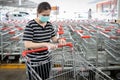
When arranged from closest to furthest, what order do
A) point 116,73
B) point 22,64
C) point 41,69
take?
point 41,69
point 116,73
point 22,64

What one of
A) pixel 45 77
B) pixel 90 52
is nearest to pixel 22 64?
pixel 90 52

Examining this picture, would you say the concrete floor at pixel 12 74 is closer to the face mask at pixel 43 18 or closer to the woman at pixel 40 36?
the woman at pixel 40 36

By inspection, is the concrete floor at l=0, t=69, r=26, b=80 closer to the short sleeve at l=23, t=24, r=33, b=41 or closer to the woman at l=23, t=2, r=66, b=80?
the woman at l=23, t=2, r=66, b=80

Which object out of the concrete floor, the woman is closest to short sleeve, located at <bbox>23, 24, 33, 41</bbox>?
the woman

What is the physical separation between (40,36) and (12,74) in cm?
323

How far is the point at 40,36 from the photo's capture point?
269cm

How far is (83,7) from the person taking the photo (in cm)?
1864

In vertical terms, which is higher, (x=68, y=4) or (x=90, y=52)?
(x=68, y=4)

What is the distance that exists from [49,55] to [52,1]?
48.0 ft

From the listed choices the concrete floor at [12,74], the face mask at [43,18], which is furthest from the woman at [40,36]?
the concrete floor at [12,74]

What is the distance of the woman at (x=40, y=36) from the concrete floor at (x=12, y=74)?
2674 mm

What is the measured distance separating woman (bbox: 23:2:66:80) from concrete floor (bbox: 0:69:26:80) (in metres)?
2.67

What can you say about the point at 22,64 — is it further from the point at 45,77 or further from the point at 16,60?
the point at 45,77

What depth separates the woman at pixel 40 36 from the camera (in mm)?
2590
